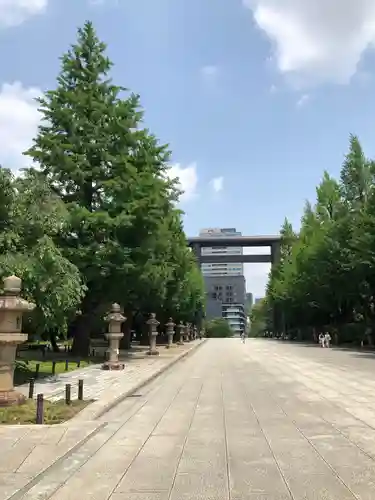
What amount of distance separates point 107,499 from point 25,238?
11.1m

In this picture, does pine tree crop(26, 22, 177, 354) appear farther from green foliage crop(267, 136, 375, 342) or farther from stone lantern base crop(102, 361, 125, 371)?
green foliage crop(267, 136, 375, 342)

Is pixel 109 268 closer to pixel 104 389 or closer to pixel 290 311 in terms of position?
pixel 104 389

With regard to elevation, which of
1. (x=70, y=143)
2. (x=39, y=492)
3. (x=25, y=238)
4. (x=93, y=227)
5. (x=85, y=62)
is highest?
(x=85, y=62)

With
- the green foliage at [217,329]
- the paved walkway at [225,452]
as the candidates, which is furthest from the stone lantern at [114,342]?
the green foliage at [217,329]

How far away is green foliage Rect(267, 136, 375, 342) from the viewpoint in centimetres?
4050

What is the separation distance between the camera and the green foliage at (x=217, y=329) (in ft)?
432

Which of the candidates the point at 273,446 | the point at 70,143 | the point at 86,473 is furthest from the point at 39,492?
the point at 70,143

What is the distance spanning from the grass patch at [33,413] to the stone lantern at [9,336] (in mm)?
298

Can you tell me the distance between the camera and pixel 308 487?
19.3ft

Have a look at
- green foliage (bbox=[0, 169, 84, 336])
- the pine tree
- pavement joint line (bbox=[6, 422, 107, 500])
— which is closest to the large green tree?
the pine tree

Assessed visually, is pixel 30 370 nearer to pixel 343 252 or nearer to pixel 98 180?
pixel 98 180

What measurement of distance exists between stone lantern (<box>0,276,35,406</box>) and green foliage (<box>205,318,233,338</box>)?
392 feet

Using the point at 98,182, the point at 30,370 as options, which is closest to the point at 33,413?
the point at 30,370

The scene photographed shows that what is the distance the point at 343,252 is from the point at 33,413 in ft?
129
